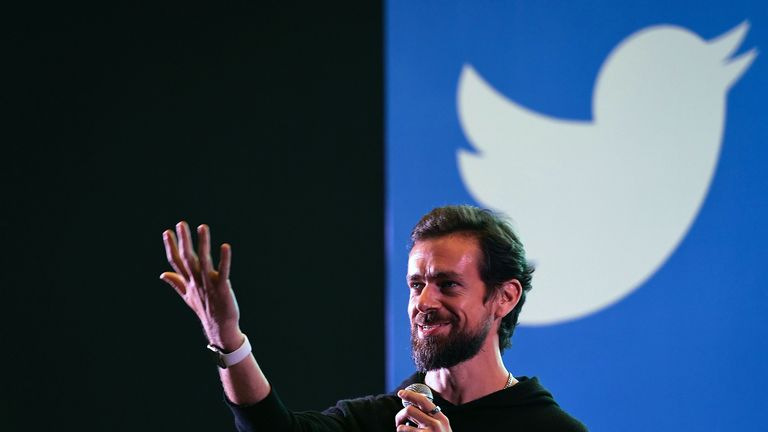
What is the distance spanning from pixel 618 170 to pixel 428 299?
1.53 meters

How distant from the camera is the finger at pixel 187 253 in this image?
1808 mm

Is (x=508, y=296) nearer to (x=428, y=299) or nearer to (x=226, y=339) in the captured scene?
(x=428, y=299)

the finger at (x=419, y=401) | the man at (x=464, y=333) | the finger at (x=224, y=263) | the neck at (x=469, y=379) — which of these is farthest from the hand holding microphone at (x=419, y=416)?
the finger at (x=224, y=263)

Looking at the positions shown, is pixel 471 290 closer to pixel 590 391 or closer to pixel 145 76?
pixel 590 391

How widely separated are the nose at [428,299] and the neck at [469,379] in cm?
18

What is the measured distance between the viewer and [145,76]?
353 centimetres

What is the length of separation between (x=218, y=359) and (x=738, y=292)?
2.22 meters

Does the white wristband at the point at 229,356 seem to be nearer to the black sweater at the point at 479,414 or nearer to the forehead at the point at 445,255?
the black sweater at the point at 479,414

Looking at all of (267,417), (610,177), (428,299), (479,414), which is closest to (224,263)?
(267,417)

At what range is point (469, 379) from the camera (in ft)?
7.72

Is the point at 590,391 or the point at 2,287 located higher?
the point at 2,287

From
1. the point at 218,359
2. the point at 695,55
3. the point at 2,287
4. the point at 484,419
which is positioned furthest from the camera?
the point at 695,55

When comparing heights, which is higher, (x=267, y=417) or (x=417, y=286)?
(x=417, y=286)

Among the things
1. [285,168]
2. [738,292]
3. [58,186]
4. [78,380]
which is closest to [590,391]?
[738,292]
